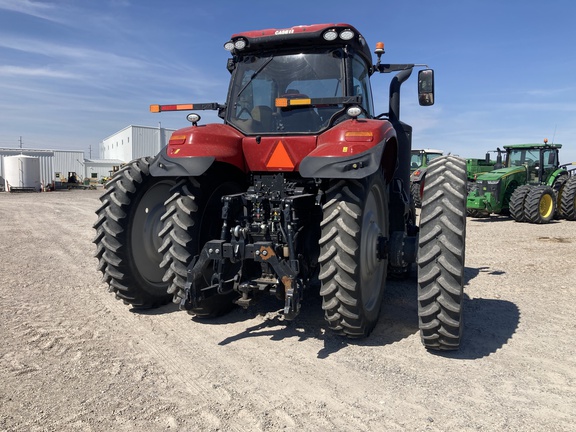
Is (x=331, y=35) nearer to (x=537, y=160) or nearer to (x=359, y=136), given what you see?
(x=359, y=136)

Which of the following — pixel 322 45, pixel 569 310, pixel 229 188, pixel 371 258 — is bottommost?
pixel 569 310

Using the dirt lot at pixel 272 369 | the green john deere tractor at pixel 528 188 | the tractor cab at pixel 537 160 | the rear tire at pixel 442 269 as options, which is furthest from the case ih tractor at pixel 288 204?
the tractor cab at pixel 537 160

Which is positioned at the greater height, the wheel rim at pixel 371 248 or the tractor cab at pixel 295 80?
the tractor cab at pixel 295 80

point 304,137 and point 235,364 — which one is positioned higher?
point 304,137

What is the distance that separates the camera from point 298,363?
3.44m

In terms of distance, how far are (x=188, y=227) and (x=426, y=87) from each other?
2.79m

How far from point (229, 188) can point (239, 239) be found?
2.60 ft

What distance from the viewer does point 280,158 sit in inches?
159

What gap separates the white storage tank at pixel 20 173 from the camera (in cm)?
2967

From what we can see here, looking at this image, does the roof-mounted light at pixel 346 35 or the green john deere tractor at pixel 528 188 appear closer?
the roof-mounted light at pixel 346 35

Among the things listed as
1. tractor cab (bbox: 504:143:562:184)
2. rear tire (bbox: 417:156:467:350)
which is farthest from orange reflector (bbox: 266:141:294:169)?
tractor cab (bbox: 504:143:562:184)

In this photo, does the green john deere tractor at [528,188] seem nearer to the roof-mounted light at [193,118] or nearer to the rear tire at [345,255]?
the rear tire at [345,255]

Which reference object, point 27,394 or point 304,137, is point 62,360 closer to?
point 27,394

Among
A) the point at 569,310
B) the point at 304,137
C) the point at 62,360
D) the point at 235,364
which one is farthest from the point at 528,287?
the point at 62,360
